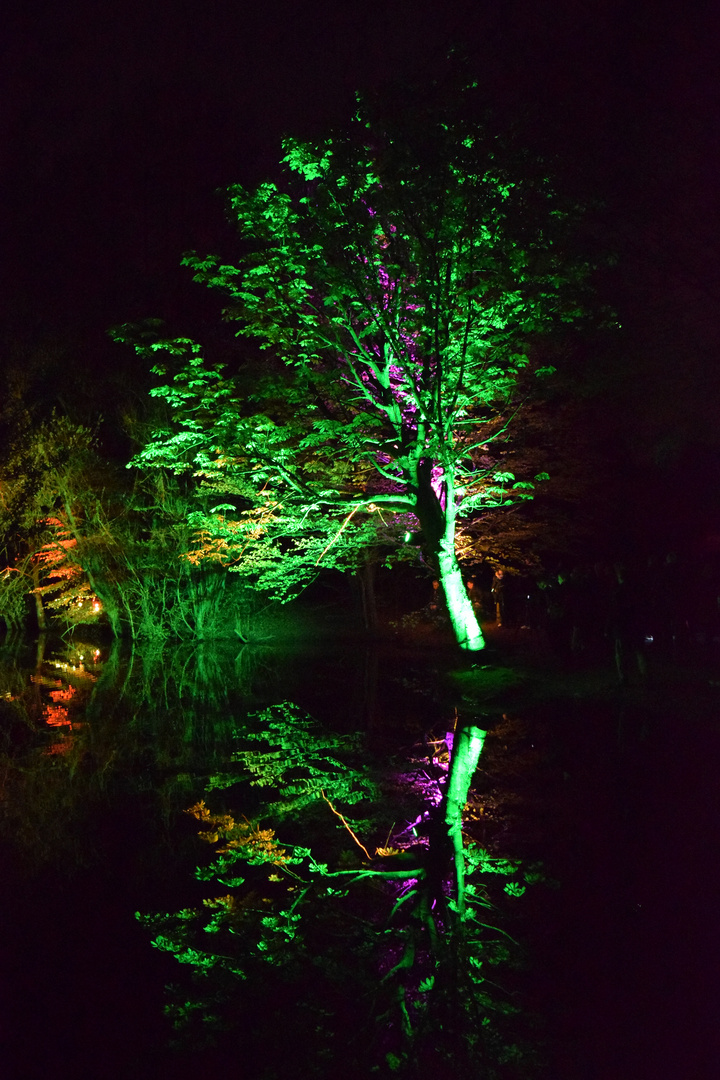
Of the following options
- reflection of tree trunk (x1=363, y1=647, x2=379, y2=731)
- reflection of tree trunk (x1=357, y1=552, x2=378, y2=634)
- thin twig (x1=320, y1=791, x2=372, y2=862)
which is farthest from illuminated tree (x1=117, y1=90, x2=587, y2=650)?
reflection of tree trunk (x1=357, y1=552, x2=378, y2=634)

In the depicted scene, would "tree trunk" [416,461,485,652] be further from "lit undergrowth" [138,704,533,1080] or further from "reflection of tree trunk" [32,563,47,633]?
"reflection of tree trunk" [32,563,47,633]

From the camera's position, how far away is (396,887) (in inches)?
201

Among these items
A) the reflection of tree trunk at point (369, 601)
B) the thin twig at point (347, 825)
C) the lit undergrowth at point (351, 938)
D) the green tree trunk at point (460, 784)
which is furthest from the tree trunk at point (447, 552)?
the reflection of tree trunk at point (369, 601)

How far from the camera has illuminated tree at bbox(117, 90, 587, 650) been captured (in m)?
11.5

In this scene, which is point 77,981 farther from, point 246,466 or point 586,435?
point 586,435

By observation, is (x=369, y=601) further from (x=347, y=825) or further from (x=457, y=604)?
(x=347, y=825)

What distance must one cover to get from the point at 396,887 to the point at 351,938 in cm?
76

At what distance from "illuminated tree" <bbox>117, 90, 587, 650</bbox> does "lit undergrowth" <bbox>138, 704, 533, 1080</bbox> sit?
778cm

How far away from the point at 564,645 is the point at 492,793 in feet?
37.5

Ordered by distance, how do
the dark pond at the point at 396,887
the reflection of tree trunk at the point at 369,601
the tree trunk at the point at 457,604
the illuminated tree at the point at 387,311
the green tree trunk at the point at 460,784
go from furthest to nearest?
1. the reflection of tree trunk at the point at 369,601
2. the tree trunk at the point at 457,604
3. the illuminated tree at the point at 387,311
4. the green tree trunk at the point at 460,784
5. the dark pond at the point at 396,887

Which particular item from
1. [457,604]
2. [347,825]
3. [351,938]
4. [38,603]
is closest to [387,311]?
[457,604]

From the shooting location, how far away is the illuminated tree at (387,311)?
11.5m

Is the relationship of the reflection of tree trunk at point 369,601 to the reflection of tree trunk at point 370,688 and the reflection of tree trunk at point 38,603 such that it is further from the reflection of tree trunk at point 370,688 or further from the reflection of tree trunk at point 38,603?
the reflection of tree trunk at point 38,603

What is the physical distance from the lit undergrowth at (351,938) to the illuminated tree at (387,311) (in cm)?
778
